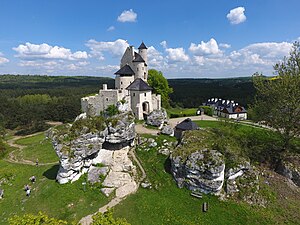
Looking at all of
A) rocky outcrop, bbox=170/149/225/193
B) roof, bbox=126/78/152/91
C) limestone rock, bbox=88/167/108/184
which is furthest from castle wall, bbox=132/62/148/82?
rocky outcrop, bbox=170/149/225/193

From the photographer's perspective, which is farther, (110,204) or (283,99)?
(283,99)

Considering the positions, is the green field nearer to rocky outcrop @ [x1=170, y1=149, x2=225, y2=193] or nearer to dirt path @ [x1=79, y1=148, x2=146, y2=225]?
dirt path @ [x1=79, y1=148, x2=146, y2=225]

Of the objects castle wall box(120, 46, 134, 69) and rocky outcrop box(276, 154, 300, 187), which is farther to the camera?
castle wall box(120, 46, 134, 69)

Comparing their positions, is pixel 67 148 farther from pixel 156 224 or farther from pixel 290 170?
pixel 290 170

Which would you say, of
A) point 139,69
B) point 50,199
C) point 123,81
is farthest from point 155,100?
point 50,199

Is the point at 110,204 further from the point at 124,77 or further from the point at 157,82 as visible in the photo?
the point at 157,82

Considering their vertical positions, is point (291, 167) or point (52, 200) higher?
point (291, 167)

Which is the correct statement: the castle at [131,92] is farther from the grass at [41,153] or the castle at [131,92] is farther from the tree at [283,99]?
the tree at [283,99]

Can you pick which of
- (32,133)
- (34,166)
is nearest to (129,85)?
(34,166)
